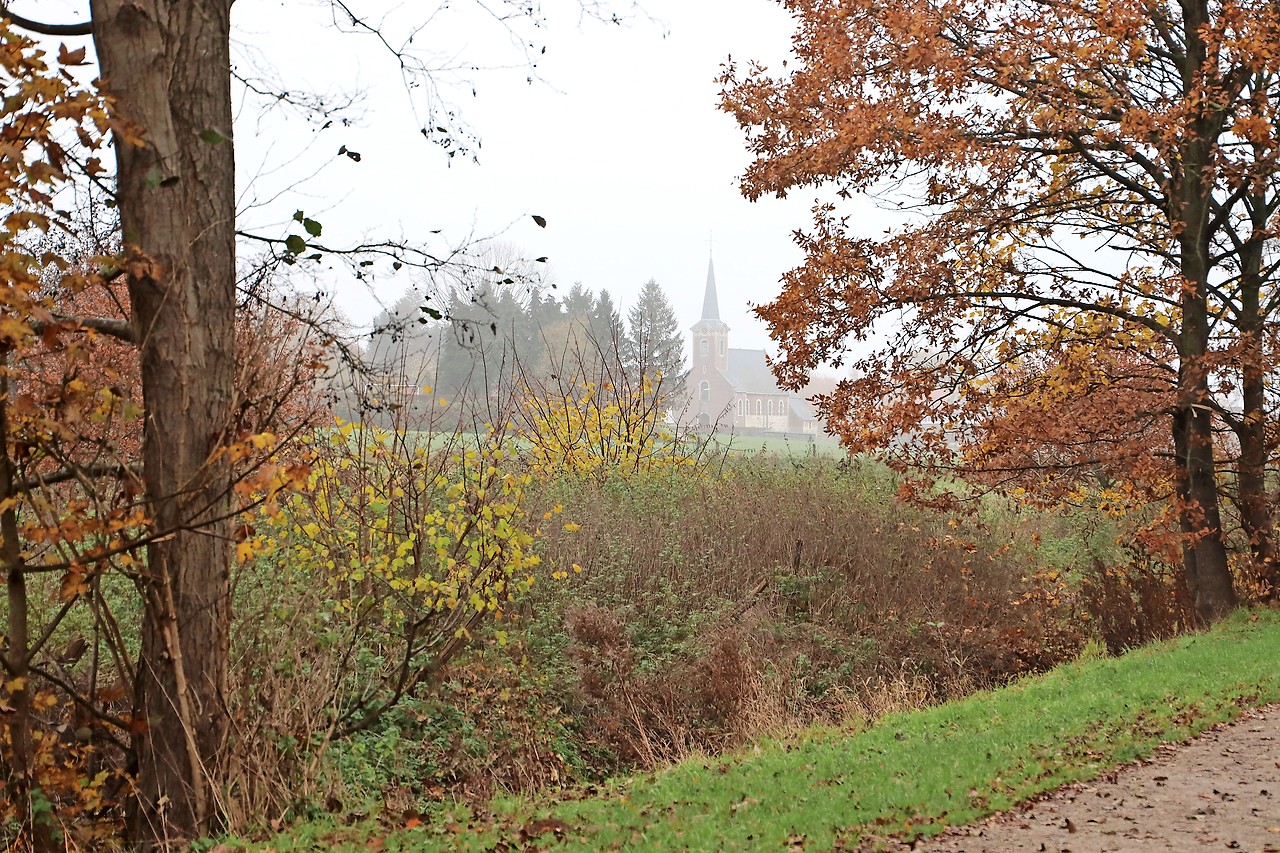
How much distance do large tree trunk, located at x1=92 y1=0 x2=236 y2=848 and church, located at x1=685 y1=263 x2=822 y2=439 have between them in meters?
93.3

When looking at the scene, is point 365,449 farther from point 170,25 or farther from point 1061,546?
point 1061,546

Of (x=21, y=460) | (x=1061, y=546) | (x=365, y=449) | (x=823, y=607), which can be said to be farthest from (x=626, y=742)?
(x=1061, y=546)

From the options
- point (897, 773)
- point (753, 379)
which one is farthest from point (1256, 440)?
point (753, 379)

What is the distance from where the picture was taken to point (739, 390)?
111 m

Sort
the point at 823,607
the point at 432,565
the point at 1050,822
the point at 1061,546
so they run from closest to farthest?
1. the point at 1050,822
2. the point at 432,565
3. the point at 823,607
4. the point at 1061,546

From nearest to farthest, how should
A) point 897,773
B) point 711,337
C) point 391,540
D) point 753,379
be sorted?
point 897,773 → point 391,540 → point 753,379 → point 711,337

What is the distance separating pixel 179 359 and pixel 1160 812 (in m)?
6.28

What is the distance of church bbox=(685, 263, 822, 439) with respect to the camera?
109312 millimetres

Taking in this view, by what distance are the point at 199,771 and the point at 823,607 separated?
32.6ft

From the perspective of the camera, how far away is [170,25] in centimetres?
612

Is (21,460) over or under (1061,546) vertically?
over

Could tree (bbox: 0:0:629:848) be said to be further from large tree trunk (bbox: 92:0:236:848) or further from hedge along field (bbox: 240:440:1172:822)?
hedge along field (bbox: 240:440:1172:822)

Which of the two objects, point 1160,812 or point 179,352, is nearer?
point 179,352

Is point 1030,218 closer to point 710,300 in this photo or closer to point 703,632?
point 703,632
